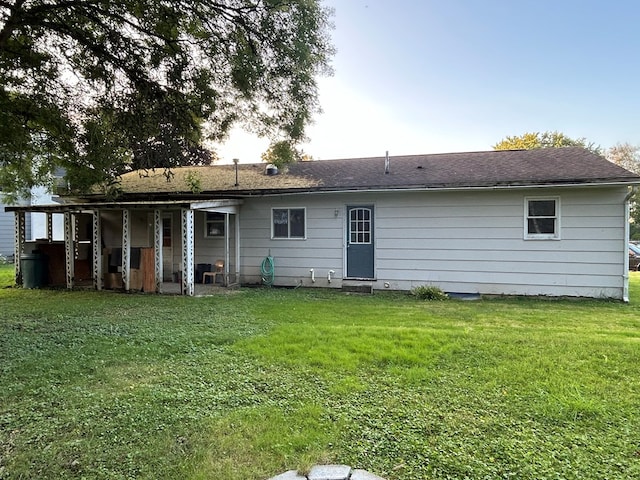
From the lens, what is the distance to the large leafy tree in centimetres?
621

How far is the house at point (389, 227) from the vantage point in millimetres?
8547

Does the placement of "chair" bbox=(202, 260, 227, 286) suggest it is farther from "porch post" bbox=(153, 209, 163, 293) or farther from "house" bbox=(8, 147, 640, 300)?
"porch post" bbox=(153, 209, 163, 293)

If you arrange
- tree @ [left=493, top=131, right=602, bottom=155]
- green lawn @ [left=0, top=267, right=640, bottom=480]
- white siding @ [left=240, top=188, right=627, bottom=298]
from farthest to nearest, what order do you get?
1. tree @ [left=493, top=131, right=602, bottom=155]
2. white siding @ [left=240, top=188, right=627, bottom=298]
3. green lawn @ [left=0, top=267, right=640, bottom=480]

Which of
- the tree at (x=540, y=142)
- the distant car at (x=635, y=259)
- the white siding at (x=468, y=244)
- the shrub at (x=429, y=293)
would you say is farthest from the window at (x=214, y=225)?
the tree at (x=540, y=142)

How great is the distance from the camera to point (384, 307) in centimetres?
760

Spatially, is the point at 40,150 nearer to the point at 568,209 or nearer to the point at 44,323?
the point at 44,323

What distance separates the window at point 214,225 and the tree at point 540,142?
2722 centimetres

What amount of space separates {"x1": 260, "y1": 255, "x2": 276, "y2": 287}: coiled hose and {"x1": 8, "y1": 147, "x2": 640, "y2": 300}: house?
0.07m

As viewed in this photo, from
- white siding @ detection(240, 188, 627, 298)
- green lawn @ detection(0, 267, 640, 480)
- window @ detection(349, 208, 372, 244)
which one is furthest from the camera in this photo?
window @ detection(349, 208, 372, 244)

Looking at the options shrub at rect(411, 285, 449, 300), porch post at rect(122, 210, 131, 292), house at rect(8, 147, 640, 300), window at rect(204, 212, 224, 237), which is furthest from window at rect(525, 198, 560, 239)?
porch post at rect(122, 210, 131, 292)

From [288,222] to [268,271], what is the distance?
1.50 meters

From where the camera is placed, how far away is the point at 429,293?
8.89 meters

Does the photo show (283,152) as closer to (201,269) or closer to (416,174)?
(416,174)

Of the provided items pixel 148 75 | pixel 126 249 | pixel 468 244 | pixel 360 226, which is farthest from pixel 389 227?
pixel 126 249
